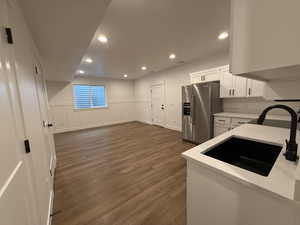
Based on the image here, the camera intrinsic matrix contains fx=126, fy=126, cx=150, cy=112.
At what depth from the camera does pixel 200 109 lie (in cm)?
341

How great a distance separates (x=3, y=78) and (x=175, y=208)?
201 cm

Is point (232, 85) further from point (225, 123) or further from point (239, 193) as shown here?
point (239, 193)

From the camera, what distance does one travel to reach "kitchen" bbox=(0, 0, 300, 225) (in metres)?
0.59

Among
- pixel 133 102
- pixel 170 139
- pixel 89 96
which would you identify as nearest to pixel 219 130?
pixel 170 139

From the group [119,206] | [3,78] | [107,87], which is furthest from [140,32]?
[107,87]

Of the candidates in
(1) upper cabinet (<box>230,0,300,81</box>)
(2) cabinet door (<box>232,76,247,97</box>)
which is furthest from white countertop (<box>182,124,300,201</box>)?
(2) cabinet door (<box>232,76,247,97</box>)

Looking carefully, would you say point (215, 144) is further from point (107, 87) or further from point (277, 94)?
point (107, 87)

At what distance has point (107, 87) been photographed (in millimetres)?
6648

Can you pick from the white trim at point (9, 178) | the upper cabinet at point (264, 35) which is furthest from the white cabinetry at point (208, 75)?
the white trim at point (9, 178)

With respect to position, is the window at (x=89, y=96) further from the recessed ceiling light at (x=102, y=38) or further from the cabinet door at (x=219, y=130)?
the cabinet door at (x=219, y=130)

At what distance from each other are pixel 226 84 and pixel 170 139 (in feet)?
7.33

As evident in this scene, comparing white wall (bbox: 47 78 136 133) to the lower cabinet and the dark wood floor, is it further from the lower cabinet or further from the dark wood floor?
the lower cabinet

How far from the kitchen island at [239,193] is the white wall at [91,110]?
240 inches

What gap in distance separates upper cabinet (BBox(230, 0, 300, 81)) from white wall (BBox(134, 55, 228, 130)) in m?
3.57
